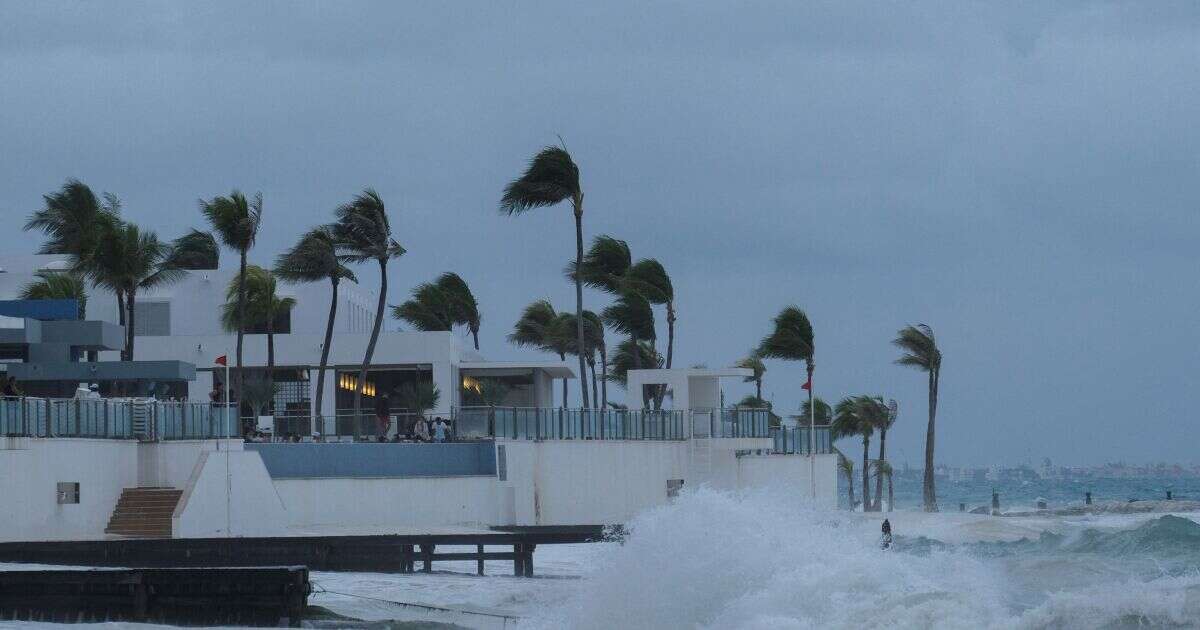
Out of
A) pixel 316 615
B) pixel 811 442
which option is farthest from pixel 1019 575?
pixel 316 615

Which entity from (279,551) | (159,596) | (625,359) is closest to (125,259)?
(279,551)

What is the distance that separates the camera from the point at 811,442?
4653 cm

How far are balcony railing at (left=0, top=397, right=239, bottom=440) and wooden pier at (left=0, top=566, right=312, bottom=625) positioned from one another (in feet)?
26.6

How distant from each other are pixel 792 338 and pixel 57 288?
2490 cm

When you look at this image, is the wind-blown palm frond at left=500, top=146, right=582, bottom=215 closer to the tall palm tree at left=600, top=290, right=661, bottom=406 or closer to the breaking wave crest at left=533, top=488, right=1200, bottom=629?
the tall palm tree at left=600, top=290, right=661, bottom=406

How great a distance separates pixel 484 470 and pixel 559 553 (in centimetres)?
404

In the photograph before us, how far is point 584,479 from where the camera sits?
137ft

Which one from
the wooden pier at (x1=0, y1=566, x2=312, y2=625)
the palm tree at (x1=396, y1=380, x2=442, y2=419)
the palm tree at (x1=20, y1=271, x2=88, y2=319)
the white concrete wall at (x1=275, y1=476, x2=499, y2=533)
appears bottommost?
the wooden pier at (x1=0, y1=566, x2=312, y2=625)

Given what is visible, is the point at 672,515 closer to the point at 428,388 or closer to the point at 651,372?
the point at 651,372

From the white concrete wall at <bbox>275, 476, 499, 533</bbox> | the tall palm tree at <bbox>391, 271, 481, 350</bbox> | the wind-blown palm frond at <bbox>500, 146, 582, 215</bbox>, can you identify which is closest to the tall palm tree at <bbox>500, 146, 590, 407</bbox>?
the wind-blown palm frond at <bbox>500, 146, 582, 215</bbox>

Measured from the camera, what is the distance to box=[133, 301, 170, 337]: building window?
2437 inches

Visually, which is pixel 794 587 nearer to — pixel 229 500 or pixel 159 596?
pixel 159 596

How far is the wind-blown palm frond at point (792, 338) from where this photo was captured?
60.0m

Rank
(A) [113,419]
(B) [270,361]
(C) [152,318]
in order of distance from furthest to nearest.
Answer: (C) [152,318]
(B) [270,361]
(A) [113,419]
